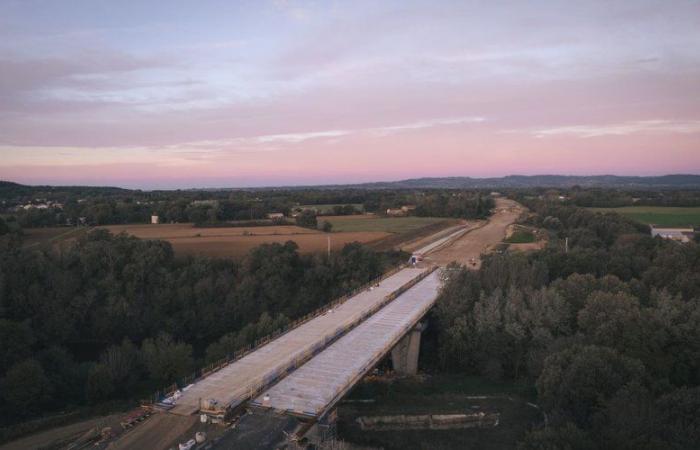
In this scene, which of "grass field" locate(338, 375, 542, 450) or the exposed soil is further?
"grass field" locate(338, 375, 542, 450)

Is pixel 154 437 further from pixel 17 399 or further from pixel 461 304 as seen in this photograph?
pixel 461 304

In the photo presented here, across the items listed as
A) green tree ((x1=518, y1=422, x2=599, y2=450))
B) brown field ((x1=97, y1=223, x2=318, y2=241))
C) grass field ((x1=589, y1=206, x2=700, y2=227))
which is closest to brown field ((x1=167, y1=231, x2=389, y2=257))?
brown field ((x1=97, y1=223, x2=318, y2=241))

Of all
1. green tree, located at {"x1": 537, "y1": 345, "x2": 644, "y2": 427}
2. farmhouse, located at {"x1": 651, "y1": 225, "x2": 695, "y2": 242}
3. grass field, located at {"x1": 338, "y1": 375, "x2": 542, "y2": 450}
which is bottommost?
grass field, located at {"x1": 338, "y1": 375, "x2": 542, "y2": 450}

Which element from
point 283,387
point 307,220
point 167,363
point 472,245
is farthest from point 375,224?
point 283,387

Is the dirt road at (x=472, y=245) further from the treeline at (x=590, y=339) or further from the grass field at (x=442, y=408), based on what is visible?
the grass field at (x=442, y=408)

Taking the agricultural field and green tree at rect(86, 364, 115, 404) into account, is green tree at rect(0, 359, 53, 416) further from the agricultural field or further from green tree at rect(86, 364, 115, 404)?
the agricultural field

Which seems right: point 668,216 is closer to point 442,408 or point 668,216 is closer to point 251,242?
point 251,242

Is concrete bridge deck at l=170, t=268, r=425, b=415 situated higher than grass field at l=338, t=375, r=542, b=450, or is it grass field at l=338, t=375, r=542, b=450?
concrete bridge deck at l=170, t=268, r=425, b=415

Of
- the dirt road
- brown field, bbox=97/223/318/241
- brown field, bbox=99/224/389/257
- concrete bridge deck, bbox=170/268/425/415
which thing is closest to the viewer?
concrete bridge deck, bbox=170/268/425/415
